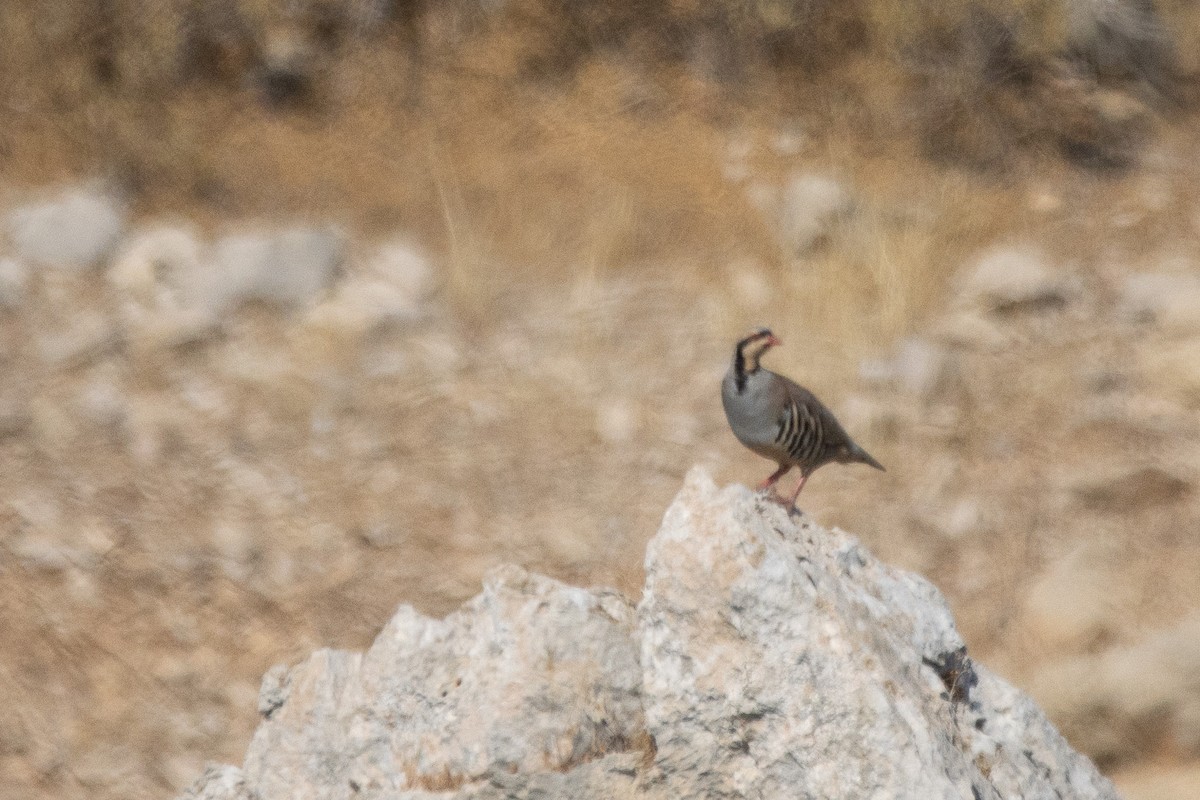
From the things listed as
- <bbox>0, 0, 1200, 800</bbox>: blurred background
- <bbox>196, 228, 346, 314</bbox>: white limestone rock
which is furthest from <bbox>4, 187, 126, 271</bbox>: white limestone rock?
<bbox>196, 228, 346, 314</bbox>: white limestone rock

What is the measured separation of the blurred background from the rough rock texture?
9.01 feet

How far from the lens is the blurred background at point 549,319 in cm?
665

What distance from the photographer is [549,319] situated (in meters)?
7.59

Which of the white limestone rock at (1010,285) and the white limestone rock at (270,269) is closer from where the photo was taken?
the white limestone rock at (270,269)

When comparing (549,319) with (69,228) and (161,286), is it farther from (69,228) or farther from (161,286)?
(69,228)

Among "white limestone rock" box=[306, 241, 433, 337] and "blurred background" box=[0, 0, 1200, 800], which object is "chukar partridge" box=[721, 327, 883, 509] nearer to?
"blurred background" box=[0, 0, 1200, 800]

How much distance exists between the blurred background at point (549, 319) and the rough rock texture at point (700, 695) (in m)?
2.75

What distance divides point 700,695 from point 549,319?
451 cm

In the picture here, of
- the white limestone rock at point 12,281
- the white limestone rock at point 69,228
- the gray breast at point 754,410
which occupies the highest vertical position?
the white limestone rock at point 69,228

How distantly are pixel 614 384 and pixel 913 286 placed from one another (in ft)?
6.06

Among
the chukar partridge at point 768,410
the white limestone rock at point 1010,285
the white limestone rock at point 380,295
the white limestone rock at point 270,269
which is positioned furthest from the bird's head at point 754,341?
the white limestone rock at point 1010,285

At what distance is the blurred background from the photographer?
6.65m

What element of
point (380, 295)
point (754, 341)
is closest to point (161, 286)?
point (380, 295)

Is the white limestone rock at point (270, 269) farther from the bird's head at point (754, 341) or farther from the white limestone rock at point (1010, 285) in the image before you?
the white limestone rock at point (1010, 285)
